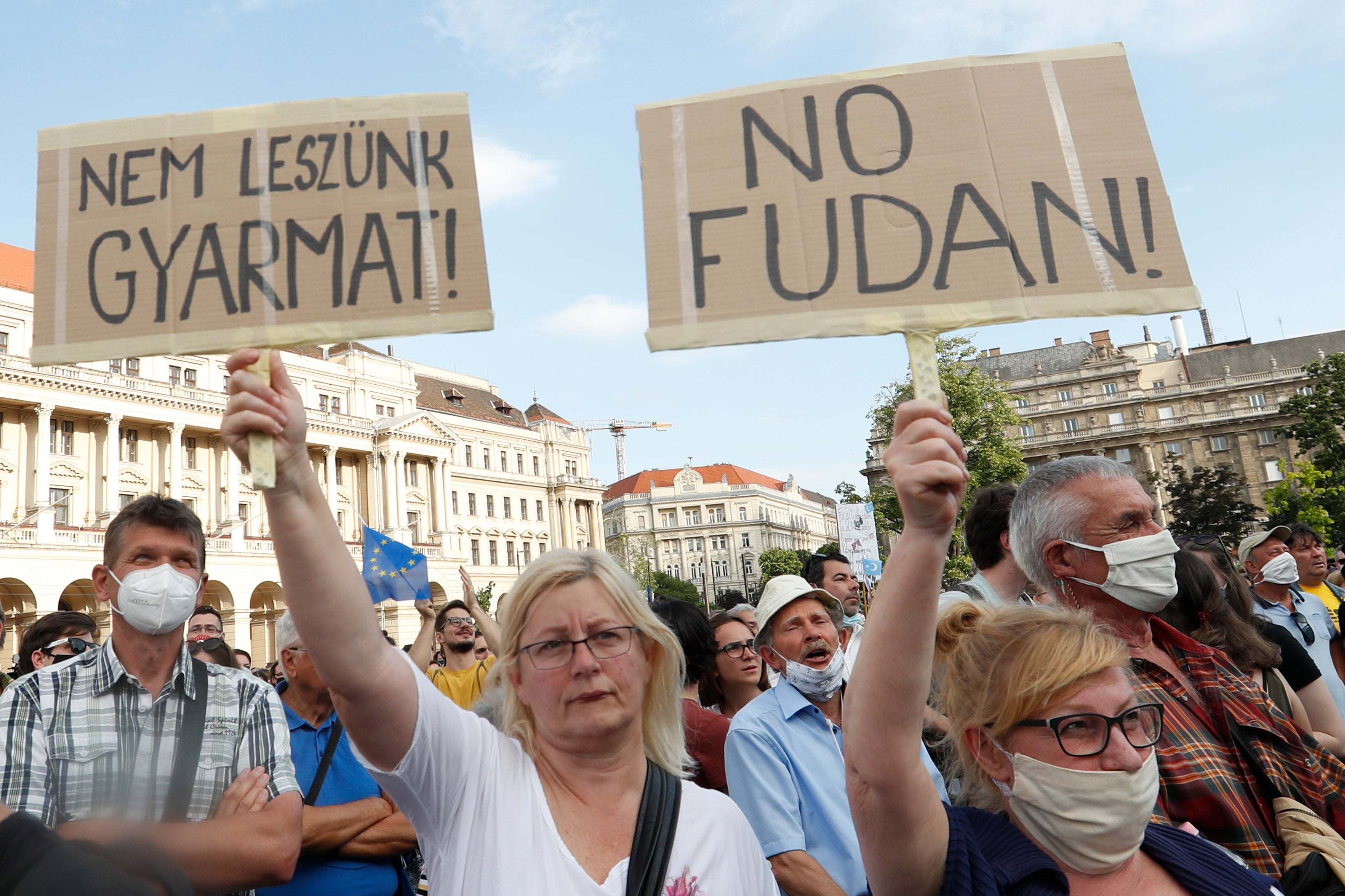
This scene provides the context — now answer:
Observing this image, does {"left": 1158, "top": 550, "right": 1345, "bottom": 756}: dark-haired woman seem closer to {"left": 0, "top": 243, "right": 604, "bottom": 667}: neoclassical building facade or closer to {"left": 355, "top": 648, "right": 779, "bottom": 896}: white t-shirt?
{"left": 355, "top": 648, "right": 779, "bottom": 896}: white t-shirt

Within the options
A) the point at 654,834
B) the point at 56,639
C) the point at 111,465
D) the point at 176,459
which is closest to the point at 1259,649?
the point at 654,834

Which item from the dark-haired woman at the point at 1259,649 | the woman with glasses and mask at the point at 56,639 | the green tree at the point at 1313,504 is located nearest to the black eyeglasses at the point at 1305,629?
the dark-haired woman at the point at 1259,649

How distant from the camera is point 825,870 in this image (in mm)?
3094

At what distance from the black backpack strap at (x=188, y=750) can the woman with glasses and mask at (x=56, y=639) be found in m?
3.04

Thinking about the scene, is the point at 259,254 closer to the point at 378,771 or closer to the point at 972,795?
the point at 378,771

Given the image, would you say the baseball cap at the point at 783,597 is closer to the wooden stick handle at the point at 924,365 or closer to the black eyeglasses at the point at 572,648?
the black eyeglasses at the point at 572,648

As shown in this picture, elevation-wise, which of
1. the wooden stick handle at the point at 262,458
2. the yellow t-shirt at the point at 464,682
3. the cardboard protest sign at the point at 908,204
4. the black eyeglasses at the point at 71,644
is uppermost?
the cardboard protest sign at the point at 908,204

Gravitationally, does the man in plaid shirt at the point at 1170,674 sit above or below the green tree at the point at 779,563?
below

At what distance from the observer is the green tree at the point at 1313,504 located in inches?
1195

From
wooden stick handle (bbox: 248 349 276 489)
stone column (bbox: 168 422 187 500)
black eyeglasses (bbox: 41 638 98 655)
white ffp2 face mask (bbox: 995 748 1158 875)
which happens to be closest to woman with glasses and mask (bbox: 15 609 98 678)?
black eyeglasses (bbox: 41 638 98 655)

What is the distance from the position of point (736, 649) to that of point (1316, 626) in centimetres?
435

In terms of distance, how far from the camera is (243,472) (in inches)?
1150

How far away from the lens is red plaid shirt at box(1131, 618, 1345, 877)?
2.59 m

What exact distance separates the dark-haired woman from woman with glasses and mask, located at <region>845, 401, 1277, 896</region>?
4.75 ft
